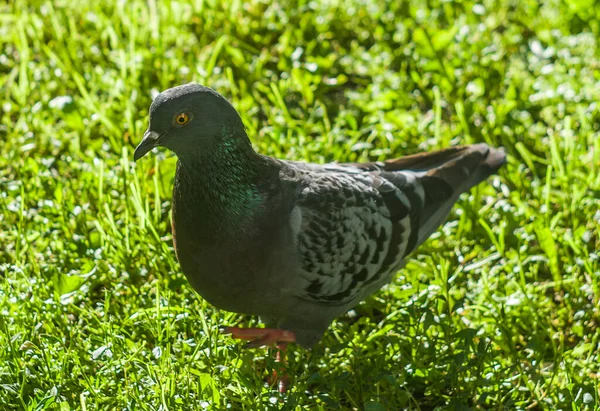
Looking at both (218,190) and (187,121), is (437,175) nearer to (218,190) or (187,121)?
(218,190)

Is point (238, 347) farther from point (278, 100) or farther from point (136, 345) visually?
point (278, 100)

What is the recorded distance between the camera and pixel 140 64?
4.91 m

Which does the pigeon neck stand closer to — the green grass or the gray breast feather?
the gray breast feather

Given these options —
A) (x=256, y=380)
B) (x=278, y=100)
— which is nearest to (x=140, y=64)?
(x=278, y=100)

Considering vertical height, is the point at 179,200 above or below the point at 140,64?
below

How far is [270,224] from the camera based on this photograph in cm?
307

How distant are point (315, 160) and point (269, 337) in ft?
4.61

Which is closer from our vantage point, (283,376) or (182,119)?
(182,119)

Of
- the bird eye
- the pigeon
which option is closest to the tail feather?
the pigeon

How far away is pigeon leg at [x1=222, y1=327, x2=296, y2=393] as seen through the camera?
10.9ft

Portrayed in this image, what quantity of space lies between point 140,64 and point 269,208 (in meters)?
2.24

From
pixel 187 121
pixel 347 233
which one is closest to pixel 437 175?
pixel 347 233

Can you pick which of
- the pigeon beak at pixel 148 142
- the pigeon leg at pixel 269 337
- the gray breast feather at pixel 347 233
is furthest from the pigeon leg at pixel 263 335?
the pigeon beak at pixel 148 142

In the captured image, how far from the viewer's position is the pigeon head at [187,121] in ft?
9.45
